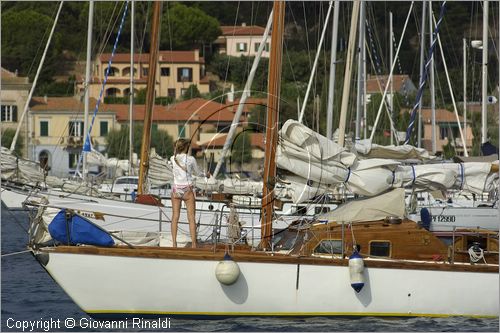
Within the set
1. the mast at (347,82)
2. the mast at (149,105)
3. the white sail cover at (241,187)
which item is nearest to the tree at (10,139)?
the white sail cover at (241,187)

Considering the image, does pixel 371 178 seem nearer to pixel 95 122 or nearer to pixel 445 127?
pixel 445 127

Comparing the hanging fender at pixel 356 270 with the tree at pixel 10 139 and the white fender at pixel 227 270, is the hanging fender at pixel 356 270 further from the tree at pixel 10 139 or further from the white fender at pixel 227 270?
the tree at pixel 10 139

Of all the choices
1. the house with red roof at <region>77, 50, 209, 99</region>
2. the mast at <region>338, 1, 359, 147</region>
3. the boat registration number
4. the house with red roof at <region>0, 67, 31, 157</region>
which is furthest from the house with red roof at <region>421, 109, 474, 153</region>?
the mast at <region>338, 1, 359, 147</region>

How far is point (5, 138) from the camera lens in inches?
2943

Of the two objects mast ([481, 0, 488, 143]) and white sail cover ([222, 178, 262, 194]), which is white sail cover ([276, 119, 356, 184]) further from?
mast ([481, 0, 488, 143])

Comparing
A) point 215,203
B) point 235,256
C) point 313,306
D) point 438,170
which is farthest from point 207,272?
point 215,203

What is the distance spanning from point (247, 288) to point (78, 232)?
2494 millimetres

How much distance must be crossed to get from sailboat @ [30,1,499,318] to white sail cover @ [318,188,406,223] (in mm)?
813

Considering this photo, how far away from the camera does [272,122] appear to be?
18719mm

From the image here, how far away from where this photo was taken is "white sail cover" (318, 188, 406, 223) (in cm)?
1903

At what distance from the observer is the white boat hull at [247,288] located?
57.1 feet

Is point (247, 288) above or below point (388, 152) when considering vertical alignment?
below

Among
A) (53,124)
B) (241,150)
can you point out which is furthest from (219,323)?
(53,124)

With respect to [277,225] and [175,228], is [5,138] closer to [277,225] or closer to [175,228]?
[277,225]
